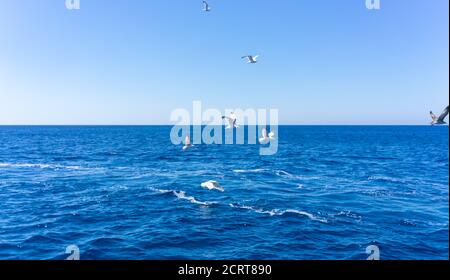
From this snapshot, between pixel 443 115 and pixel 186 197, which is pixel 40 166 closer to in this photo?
pixel 186 197

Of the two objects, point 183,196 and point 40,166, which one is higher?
point 40,166

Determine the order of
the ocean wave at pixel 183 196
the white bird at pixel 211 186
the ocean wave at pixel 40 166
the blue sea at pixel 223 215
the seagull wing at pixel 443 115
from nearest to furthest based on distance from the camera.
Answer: the seagull wing at pixel 443 115 → the blue sea at pixel 223 215 → the ocean wave at pixel 183 196 → the white bird at pixel 211 186 → the ocean wave at pixel 40 166

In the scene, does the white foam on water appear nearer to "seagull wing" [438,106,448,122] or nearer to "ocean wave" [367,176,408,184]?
"seagull wing" [438,106,448,122]

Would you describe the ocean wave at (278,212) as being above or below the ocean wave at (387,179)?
below

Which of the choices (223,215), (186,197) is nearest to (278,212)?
(223,215)

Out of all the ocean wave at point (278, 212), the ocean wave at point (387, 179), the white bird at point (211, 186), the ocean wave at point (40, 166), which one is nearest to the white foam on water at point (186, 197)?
the white bird at point (211, 186)

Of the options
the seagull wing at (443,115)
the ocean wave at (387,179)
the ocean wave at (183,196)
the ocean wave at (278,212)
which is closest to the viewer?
the seagull wing at (443,115)

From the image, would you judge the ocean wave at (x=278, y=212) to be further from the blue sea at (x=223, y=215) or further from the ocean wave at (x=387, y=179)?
the ocean wave at (x=387, y=179)

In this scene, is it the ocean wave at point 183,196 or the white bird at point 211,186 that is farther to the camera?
the white bird at point 211,186
